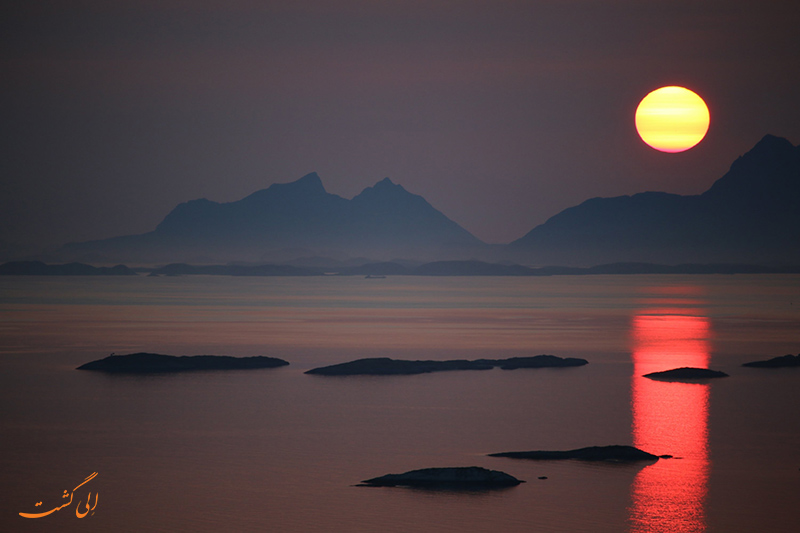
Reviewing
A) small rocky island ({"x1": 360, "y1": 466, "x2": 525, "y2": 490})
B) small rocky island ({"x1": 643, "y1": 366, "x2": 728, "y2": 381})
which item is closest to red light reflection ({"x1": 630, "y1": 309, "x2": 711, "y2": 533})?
small rocky island ({"x1": 643, "y1": 366, "x2": 728, "y2": 381})

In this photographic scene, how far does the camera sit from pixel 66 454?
35969mm

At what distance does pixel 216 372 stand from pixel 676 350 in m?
42.8

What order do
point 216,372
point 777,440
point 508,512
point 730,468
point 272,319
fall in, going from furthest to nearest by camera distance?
point 272,319 → point 216,372 → point 777,440 → point 730,468 → point 508,512

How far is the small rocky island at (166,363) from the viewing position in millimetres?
59094

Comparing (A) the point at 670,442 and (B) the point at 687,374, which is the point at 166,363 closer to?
(A) the point at 670,442

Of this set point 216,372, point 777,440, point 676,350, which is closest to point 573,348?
point 676,350

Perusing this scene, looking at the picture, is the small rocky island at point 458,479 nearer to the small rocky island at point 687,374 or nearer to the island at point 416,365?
the island at point 416,365

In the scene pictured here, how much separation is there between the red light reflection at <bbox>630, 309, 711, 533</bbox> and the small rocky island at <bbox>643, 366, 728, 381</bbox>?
1266 mm

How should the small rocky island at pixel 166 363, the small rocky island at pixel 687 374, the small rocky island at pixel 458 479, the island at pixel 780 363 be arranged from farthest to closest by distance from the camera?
the island at pixel 780 363 → the small rocky island at pixel 166 363 → the small rocky island at pixel 687 374 → the small rocky island at pixel 458 479

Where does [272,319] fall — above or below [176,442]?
above

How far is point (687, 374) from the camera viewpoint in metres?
57.6

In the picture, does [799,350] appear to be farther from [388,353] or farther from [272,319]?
[272,319]

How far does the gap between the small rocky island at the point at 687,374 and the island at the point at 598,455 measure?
25.0 m

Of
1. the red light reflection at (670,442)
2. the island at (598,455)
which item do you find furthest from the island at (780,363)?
the island at (598,455)
